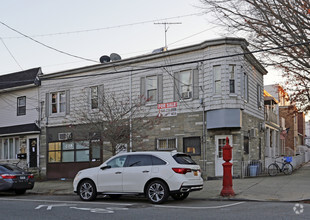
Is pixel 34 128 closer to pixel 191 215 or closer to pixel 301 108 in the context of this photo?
pixel 301 108

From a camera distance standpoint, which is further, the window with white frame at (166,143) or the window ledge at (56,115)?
the window ledge at (56,115)

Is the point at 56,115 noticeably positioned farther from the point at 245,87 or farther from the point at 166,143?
the point at 245,87

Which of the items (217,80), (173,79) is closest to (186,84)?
(173,79)

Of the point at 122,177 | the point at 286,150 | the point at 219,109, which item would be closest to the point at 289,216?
the point at 122,177

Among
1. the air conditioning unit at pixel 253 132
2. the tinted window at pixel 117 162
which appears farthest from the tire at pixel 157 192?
the air conditioning unit at pixel 253 132

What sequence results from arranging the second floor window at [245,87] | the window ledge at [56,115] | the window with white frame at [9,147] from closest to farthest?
1. the second floor window at [245,87]
2. the window ledge at [56,115]
3. the window with white frame at [9,147]

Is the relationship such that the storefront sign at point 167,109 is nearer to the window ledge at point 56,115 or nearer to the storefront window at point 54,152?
the window ledge at point 56,115

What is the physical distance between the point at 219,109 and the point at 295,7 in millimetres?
6338

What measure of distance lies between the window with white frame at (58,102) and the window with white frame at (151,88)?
21.2 ft

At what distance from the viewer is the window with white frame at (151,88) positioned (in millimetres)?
21781

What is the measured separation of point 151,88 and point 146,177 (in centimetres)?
1035

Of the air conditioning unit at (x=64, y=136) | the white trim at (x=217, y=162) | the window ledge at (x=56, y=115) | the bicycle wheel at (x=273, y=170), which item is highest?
the window ledge at (x=56, y=115)

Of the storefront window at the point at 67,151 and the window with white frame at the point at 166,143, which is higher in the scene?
the window with white frame at the point at 166,143

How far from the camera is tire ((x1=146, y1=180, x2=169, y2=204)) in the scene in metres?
11.7
